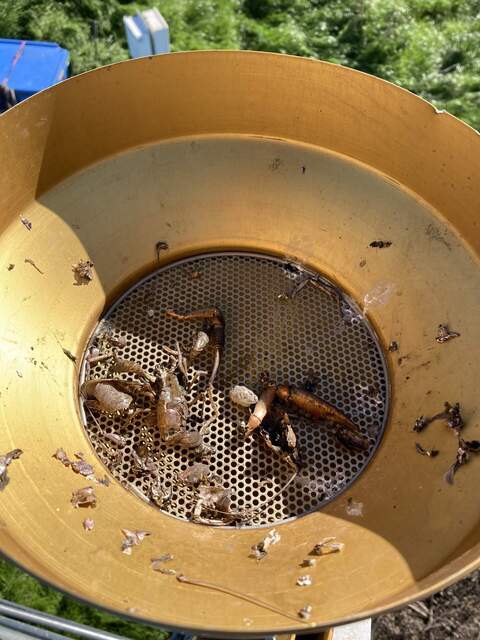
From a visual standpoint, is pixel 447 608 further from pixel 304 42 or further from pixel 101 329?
pixel 304 42

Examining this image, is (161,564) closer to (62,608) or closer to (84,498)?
(84,498)

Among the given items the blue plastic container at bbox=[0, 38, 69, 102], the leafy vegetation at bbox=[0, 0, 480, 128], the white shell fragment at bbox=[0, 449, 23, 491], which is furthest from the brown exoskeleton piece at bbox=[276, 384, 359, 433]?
the leafy vegetation at bbox=[0, 0, 480, 128]

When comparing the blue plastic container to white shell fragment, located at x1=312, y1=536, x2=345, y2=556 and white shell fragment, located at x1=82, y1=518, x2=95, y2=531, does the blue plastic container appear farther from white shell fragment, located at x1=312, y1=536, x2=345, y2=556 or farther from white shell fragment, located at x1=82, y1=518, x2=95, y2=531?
white shell fragment, located at x1=312, y1=536, x2=345, y2=556

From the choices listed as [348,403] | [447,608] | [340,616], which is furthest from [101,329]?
[447,608]

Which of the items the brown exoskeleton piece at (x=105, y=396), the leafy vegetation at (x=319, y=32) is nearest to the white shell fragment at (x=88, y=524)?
the brown exoskeleton piece at (x=105, y=396)

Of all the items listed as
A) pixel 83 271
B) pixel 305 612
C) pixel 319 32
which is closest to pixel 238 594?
pixel 305 612

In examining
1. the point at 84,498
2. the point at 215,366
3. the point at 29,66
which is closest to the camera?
the point at 84,498

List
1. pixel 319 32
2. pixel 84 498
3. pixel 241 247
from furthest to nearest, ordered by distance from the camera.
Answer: pixel 319 32, pixel 241 247, pixel 84 498

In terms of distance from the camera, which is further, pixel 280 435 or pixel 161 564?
pixel 280 435
